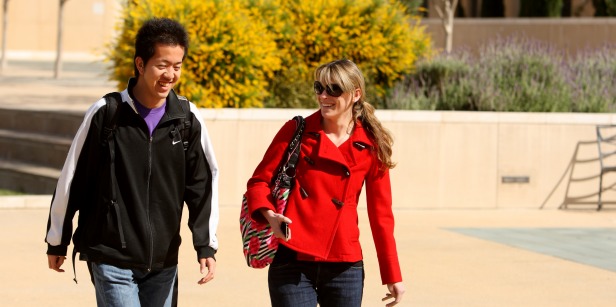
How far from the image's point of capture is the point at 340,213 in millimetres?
5031

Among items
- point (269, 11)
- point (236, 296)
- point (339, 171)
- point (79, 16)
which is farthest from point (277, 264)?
point (79, 16)

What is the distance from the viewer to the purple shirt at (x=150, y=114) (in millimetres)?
4875

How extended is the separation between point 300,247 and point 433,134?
28.0ft

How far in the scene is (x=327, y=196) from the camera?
5.04 m

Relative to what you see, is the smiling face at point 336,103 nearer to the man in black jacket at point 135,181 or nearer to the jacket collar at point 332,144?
the jacket collar at point 332,144

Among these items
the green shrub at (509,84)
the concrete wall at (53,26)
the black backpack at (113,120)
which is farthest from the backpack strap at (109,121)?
the concrete wall at (53,26)

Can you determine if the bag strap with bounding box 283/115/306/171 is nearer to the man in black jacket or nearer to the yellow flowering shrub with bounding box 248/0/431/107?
the man in black jacket

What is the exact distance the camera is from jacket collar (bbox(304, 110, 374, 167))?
198 inches

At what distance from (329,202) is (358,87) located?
459 millimetres

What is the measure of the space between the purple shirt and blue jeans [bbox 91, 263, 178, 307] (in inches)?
21.5

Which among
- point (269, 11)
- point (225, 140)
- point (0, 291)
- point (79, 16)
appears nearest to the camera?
point (0, 291)

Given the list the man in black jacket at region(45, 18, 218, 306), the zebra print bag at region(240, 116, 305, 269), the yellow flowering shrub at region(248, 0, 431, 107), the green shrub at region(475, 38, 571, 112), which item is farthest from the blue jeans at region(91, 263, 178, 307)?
the green shrub at region(475, 38, 571, 112)

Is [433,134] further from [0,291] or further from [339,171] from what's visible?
[339,171]

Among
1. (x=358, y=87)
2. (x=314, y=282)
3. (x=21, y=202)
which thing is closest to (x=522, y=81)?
(x=21, y=202)
